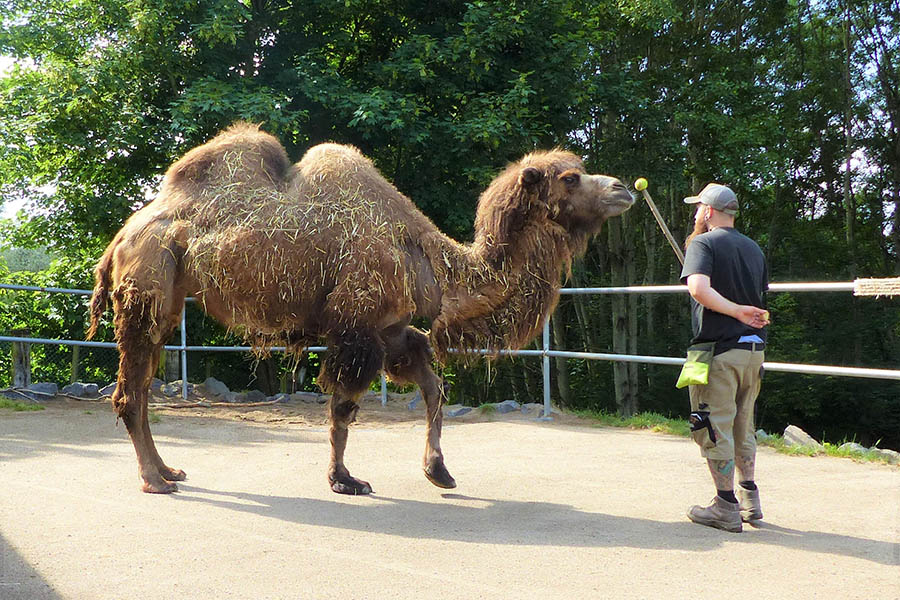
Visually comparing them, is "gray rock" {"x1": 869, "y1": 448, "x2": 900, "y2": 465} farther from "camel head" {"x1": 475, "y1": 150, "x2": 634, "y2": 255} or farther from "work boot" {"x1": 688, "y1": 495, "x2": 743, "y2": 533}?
"camel head" {"x1": 475, "y1": 150, "x2": 634, "y2": 255}

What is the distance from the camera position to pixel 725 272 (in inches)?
168

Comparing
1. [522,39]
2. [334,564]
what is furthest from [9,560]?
[522,39]

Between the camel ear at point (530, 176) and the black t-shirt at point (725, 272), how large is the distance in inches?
50.0

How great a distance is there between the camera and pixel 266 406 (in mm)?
10445

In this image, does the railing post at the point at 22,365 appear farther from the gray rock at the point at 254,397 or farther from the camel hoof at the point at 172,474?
the camel hoof at the point at 172,474

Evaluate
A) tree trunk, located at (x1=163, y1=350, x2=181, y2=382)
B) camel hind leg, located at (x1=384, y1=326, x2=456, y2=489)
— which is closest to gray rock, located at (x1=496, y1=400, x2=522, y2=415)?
camel hind leg, located at (x1=384, y1=326, x2=456, y2=489)

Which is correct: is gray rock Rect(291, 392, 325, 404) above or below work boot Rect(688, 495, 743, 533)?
below

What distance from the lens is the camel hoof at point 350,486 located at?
5.21 metres

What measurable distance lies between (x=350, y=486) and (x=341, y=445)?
10.7 inches

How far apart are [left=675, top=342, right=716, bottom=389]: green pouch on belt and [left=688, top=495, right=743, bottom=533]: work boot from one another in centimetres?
64

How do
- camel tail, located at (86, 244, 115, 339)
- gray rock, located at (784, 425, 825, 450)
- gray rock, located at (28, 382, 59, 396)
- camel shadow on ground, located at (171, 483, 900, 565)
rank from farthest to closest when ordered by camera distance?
gray rock, located at (28, 382, 59, 396) < gray rock, located at (784, 425, 825, 450) < camel tail, located at (86, 244, 115, 339) < camel shadow on ground, located at (171, 483, 900, 565)

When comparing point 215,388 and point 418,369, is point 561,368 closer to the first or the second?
point 215,388

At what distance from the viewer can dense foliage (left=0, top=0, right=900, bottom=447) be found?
1168 centimetres

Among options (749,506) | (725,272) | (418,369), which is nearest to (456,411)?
(418,369)
